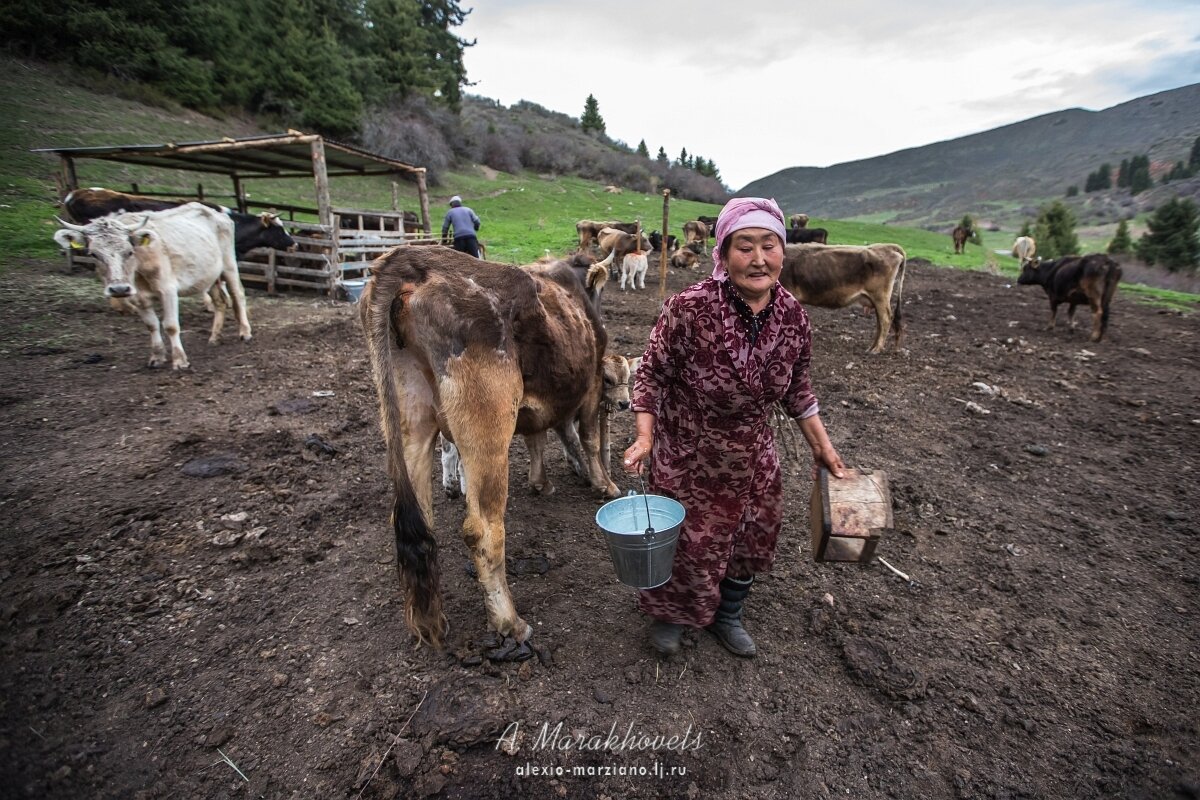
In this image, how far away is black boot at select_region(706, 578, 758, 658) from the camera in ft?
8.86

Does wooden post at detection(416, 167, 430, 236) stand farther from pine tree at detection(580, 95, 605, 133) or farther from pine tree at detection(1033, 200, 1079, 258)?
pine tree at detection(580, 95, 605, 133)

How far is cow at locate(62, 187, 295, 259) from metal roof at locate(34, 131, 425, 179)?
31.7 inches

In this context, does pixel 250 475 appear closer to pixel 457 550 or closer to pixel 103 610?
pixel 103 610

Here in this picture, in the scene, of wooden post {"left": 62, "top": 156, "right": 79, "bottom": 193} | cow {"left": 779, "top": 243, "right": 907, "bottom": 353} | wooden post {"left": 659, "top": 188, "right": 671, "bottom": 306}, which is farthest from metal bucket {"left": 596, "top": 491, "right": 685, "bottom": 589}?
wooden post {"left": 62, "top": 156, "right": 79, "bottom": 193}

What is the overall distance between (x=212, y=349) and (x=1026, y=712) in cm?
938

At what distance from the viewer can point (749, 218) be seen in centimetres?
214

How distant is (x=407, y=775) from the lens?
211cm

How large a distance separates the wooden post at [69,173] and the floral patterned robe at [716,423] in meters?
15.7

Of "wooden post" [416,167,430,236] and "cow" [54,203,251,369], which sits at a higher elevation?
"wooden post" [416,167,430,236]

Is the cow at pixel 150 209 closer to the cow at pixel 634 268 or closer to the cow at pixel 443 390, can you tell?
the cow at pixel 634 268

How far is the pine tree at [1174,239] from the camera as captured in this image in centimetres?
2503

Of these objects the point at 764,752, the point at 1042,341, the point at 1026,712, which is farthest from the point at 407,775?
the point at 1042,341

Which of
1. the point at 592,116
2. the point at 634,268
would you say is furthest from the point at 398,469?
the point at 592,116

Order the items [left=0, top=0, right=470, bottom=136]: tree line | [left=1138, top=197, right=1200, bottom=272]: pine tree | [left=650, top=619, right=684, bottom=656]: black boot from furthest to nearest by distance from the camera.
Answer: [left=1138, top=197, right=1200, bottom=272]: pine tree, [left=0, top=0, right=470, bottom=136]: tree line, [left=650, top=619, right=684, bottom=656]: black boot
